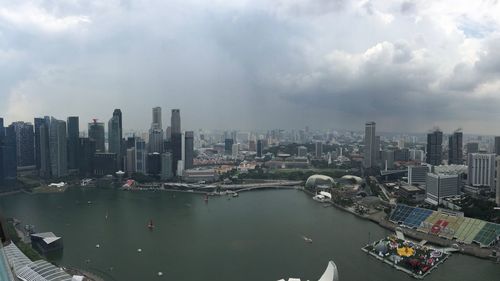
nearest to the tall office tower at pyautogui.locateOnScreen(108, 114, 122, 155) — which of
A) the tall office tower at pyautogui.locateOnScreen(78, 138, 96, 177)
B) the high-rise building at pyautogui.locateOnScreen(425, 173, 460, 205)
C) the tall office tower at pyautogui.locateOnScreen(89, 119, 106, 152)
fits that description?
the tall office tower at pyautogui.locateOnScreen(89, 119, 106, 152)

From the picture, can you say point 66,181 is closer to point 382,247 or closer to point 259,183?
point 259,183

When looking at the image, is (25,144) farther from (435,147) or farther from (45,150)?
(435,147)

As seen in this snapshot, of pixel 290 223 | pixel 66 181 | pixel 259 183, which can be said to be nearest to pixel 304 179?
pixel 259 183

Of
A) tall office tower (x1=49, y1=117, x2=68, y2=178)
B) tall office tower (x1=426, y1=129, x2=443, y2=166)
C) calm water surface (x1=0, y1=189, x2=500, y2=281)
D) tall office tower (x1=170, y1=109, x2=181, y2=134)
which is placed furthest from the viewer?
tall office tower (x1=170, y1=109, x2=181, y2=134)

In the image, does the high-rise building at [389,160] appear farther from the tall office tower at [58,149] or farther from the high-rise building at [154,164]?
the tall office tower at [58,149]

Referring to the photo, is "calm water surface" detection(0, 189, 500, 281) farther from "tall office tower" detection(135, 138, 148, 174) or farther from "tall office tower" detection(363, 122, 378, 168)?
"tall office tower" detection(363, 122, 378, 168)

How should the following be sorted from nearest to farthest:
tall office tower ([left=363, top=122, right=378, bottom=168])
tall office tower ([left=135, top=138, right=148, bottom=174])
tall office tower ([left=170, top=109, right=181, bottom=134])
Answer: tall office tower ([left=135, top=138, right=148, bottom=174]), tall office tower ([left=363, top=122, right=378, bottom=168]), tall office tower ([left=170, top=109, right=181, bottom=134])
